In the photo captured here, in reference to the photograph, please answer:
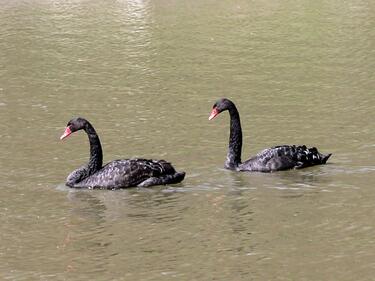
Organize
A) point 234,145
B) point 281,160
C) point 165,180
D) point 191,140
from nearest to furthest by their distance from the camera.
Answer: point 165,180 < point 281,160 < point 234,145 < point 191,140

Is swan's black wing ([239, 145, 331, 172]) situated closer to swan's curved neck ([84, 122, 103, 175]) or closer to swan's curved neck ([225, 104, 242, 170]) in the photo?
swan's curved neck ([225, 104, 242, 170])

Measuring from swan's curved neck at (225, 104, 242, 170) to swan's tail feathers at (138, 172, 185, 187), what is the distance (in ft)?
3.76

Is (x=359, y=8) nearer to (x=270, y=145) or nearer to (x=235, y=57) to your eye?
(x=235, y=57)

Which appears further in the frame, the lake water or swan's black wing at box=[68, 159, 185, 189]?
swan's black wing at box=[68, 159, 185, 189]

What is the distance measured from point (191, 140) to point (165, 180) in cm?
283

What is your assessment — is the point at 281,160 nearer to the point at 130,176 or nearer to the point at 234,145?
the point at 234,145

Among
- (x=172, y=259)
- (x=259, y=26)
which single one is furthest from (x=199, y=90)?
(x=172, y=259)

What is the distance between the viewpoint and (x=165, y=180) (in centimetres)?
1490

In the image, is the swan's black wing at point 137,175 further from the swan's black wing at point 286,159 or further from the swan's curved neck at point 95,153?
the swan's black wing at point 286,159

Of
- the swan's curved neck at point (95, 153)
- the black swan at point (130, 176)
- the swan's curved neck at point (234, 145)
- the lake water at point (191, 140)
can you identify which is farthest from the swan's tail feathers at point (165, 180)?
the swan's curved neck at point (234, 145)

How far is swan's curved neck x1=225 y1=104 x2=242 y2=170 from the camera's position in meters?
15.9

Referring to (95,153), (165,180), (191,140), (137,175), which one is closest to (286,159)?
(165,180)

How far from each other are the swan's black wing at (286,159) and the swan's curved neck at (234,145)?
13.1 inches

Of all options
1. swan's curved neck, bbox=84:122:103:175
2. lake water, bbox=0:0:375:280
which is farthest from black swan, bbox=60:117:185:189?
swan's curved neck, bbox=84:122:103:175
